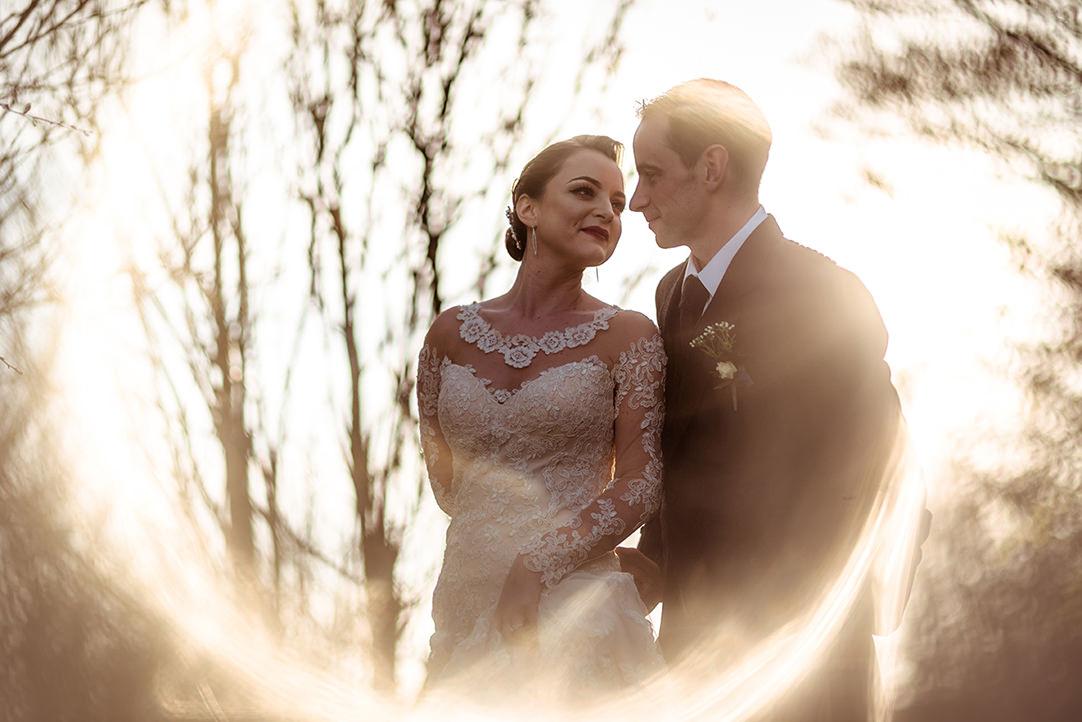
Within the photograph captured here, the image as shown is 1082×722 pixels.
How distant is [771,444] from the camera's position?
416 centimetres

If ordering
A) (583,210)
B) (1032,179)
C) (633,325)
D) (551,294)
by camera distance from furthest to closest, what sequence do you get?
(1032,179)
(551,294)
(583,210)
(633,325)

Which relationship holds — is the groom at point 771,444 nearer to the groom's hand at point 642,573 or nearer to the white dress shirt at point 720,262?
the white dress shirt at point 720,262

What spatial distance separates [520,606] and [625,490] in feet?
1.86

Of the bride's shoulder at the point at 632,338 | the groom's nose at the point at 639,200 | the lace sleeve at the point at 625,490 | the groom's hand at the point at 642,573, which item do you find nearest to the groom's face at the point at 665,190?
the groom's nose at the point at 639,200

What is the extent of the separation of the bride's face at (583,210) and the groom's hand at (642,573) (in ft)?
3.95

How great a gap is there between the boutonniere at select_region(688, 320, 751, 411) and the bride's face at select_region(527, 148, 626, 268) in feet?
1.91

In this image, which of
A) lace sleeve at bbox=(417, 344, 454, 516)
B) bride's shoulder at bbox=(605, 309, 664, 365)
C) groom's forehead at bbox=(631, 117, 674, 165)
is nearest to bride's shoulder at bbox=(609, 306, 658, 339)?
bride's shoulder at bbox=(605, 309, 664, 365)

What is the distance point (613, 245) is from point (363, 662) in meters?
4.87

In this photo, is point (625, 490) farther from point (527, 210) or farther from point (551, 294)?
point (527, 210)

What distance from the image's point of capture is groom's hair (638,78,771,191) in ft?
14.4

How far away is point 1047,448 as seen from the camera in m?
10.6

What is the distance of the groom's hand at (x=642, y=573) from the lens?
14.8ft

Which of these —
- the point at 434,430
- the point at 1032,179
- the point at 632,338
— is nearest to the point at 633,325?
the point at 632,338

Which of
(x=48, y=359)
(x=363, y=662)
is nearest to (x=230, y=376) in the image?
(x=48, y=359)
